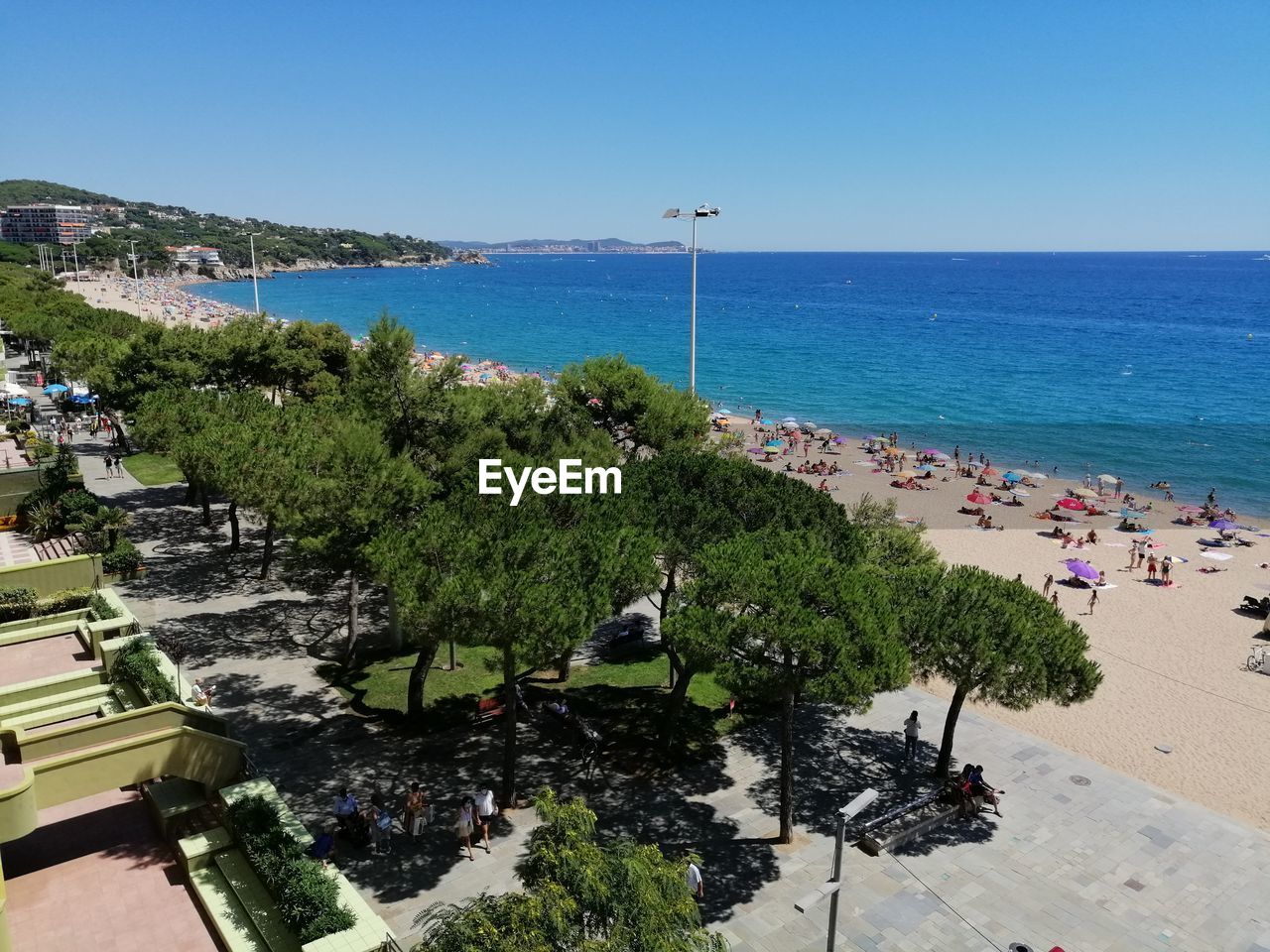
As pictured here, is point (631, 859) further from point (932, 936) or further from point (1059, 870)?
point (1059, 870)

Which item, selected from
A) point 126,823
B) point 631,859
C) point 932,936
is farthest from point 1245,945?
point 126,823

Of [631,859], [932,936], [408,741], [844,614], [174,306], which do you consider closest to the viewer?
[631,859]

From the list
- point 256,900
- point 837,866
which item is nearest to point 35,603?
point 256,900

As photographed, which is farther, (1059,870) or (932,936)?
(1059,870)

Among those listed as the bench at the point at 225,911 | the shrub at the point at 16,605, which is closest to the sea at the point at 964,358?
the bench at the point at 225,911

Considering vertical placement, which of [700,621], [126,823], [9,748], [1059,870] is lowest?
[1059,870]

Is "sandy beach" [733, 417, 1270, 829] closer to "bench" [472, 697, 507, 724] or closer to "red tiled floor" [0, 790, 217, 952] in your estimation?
"bench" [472, 697, 507, 724]
